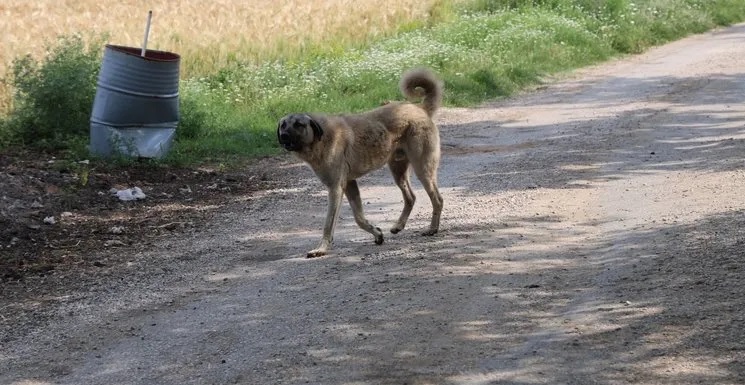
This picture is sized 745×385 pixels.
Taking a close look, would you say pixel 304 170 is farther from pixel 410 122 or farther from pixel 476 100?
pixel 476 100

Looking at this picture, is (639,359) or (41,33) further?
(41,33)

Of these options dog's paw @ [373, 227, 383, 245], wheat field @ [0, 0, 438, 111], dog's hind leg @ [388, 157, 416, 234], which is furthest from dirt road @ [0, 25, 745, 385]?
wheat field @ [0, 0, 438, 111]

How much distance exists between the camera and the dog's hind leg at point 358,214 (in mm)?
9500

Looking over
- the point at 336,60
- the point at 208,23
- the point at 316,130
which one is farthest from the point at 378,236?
the point at 208,23

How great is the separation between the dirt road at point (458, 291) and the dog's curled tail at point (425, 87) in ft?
3.42

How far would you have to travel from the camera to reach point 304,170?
44.7ft

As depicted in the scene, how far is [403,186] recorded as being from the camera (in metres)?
10.2

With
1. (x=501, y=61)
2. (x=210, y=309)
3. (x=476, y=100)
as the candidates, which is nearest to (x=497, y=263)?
(x=210, y=309)

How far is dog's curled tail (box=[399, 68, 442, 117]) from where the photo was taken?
10.1 m

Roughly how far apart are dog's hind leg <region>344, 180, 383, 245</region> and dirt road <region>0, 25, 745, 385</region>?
0.11 metres

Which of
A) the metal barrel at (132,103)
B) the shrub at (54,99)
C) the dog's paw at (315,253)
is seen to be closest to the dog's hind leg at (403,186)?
the dog's paw at (315,253)

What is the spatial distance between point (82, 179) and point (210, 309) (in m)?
5.13

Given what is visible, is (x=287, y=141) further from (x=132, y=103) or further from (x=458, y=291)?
(x=132, y=103)

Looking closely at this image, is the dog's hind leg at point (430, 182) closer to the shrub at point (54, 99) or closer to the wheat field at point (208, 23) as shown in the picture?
the shrub at point (54, 99)
